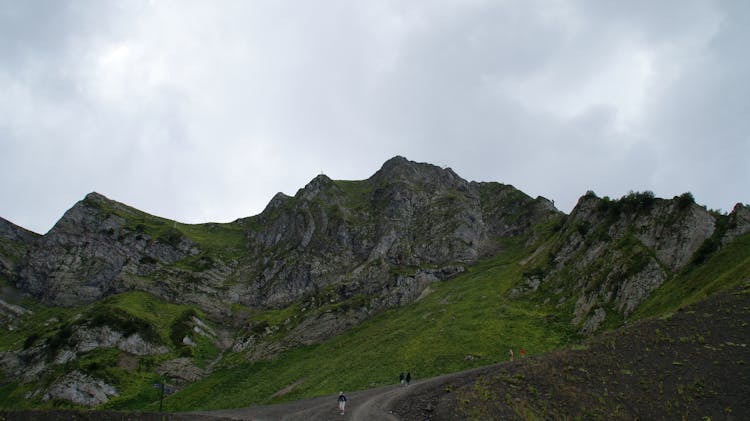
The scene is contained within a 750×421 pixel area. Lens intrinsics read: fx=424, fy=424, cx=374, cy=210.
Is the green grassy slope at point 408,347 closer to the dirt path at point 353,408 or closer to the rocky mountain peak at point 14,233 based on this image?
the dirt path at point 353,408

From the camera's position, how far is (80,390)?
70562 millimetres

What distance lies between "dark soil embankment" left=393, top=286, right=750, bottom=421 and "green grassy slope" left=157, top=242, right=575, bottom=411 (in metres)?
17.6

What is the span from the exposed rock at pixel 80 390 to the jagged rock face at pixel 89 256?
53747mm

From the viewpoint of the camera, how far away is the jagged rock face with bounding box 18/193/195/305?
12850 cm

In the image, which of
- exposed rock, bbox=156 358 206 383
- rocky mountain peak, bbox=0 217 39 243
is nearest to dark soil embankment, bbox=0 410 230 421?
exposed rock, bbox=156 358 206 383

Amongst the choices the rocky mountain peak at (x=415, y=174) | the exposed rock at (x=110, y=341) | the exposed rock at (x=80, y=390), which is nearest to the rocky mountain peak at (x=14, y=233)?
the exposed rock at (x=110, y=341)

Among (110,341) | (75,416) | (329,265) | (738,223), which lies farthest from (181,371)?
(738,223)

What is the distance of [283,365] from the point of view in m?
80.6

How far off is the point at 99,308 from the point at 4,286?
208 ft

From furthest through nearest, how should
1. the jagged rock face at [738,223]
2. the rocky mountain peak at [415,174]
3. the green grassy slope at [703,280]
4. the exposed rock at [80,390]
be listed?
1. the rocky mountain peak at [415,174]
2. the exposed rock at [80,390]
3. the jagged rock face at [738,223]
4. the green grassy slope at [703,280]

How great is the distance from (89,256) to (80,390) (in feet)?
269

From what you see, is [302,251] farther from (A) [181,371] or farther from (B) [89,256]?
(B) [89,256]

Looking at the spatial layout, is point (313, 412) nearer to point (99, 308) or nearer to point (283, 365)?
point (283, 365)

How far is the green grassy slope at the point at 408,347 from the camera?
55.6m
